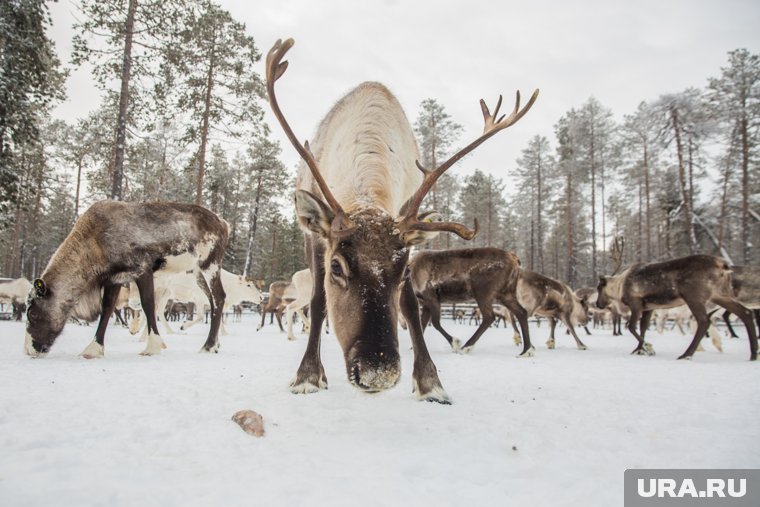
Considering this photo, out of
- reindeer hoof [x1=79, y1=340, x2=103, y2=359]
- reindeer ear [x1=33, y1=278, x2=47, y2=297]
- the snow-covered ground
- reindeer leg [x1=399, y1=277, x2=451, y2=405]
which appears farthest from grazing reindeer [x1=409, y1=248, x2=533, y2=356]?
reindeer ear [x1=33, y1=278, x2=47, y2=297]

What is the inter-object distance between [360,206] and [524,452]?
2.18 metres

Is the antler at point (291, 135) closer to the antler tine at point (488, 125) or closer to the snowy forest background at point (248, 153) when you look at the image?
the antler tine at point (488, 125)

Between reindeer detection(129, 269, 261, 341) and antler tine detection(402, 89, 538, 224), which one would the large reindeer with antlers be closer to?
antler tine detection(402, 89, 538, 224)

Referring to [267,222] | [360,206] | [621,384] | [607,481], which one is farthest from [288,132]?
[267,222]

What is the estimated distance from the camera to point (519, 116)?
391cm

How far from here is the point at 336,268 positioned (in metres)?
3.03

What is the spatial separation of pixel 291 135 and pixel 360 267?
1.42 m

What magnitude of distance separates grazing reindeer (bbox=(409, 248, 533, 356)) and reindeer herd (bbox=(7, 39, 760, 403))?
0.02m

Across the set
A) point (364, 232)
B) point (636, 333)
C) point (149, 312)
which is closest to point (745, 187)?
point (636, 333)

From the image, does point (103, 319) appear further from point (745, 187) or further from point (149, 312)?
point (745, 187)

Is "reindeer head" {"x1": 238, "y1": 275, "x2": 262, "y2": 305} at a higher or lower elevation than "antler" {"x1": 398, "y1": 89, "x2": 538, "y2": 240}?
lower

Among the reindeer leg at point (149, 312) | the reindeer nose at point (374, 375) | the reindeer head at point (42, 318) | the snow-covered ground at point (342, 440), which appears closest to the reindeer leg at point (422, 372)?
the snow-covered ground at point (342, 440)

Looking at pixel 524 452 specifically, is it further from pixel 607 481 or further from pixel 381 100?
pixel 381 100

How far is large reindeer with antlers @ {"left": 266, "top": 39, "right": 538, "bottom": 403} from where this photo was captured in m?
2.64
